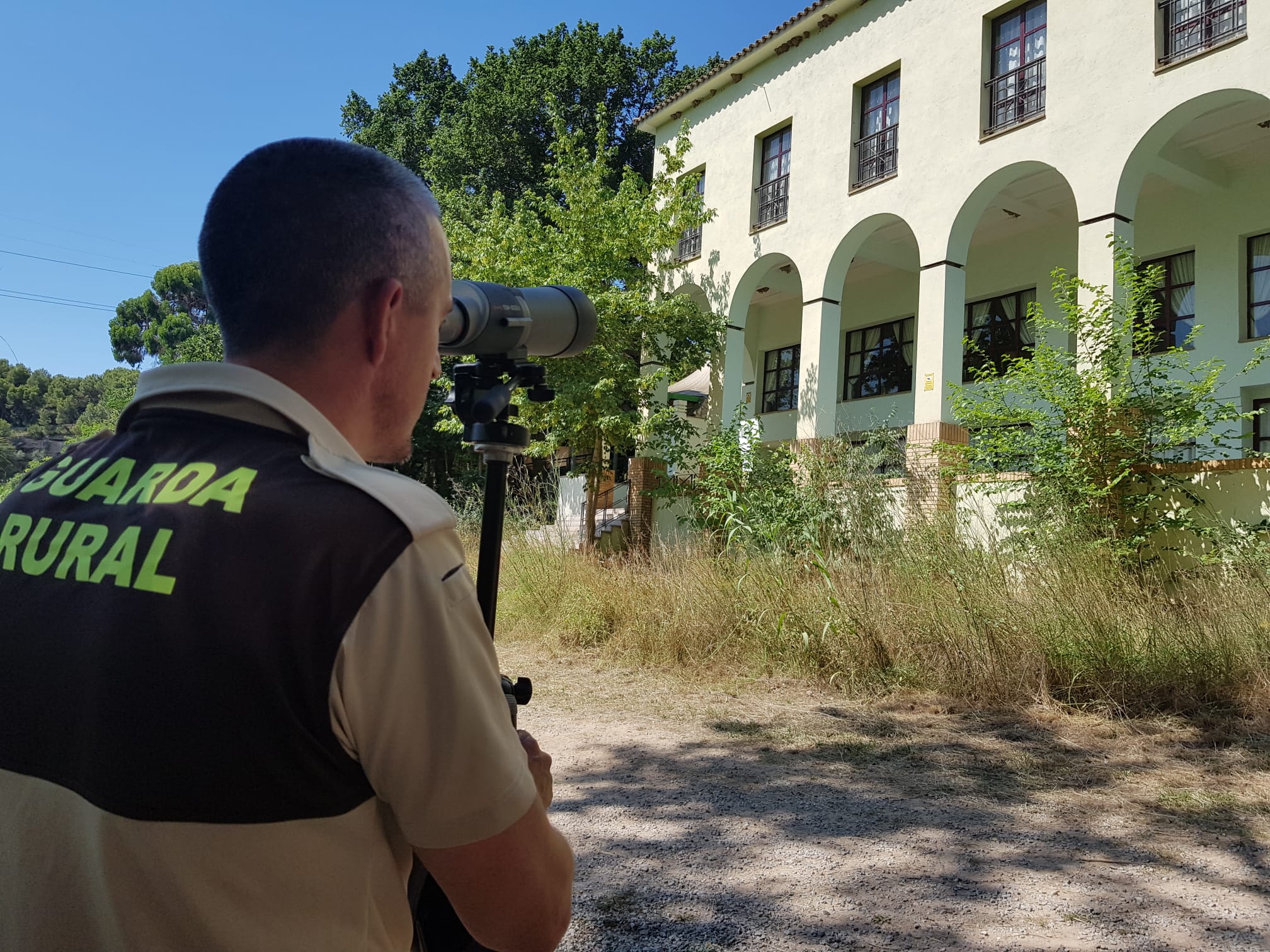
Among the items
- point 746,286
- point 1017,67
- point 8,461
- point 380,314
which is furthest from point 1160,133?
point 8,461

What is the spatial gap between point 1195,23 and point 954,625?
9027mm

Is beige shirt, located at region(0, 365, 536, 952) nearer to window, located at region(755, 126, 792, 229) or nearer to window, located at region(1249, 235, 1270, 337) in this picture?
window, located at region(1249, 235, 1270, 337)

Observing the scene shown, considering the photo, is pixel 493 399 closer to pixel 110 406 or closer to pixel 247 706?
pixel 247 706

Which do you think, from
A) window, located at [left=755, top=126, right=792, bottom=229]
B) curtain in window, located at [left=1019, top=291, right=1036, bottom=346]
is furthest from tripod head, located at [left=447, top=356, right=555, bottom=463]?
curtain in window, located at [left=1019, top=291, right=1036, bottom=346]

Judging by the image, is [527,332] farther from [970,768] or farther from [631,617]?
[631,617]

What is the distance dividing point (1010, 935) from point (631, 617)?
5.13 metres

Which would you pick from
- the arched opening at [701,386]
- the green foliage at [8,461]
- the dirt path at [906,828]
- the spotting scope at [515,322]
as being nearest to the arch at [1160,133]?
the arched opening at [701,386]

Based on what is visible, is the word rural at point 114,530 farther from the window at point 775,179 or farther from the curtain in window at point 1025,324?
the curtain in window at point 1025,324

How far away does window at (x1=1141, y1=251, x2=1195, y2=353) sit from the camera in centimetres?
1300

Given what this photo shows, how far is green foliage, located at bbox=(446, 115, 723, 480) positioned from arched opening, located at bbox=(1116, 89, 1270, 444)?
7.11m

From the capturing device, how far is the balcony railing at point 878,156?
13.8 meters

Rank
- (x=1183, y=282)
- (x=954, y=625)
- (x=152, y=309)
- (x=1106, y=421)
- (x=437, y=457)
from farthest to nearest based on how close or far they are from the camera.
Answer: (x=152, y=309)
(x=437, y=457)
(x=1183, y=282)
(x=1106, y=421)
(x=954, y=625)

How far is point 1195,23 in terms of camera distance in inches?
411

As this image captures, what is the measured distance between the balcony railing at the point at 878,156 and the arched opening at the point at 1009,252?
1629mm
